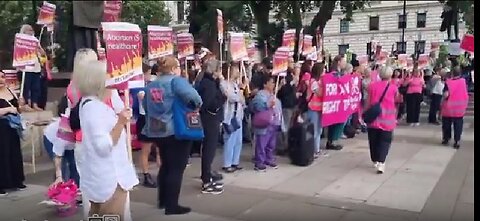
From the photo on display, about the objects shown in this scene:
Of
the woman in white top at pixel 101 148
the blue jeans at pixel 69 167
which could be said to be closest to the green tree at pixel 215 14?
the woman in white top at pixel 101 148

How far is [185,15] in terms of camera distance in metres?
2.89

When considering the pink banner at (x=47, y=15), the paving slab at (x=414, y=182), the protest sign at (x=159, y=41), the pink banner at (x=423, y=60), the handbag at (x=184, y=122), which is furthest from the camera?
the pink banner at (x=47, y=15)

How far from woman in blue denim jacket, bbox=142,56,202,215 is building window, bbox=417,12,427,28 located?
5.96 ft

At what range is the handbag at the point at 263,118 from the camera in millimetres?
5109

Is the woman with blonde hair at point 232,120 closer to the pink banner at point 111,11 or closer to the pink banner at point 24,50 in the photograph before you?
the pink banner at point 111,11

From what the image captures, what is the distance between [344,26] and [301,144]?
3059 millimetres

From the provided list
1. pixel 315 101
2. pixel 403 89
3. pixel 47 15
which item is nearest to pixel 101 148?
pixel 403 89

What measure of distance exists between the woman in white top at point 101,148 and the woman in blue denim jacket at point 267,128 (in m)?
2.61

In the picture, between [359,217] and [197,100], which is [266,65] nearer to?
[197,100]

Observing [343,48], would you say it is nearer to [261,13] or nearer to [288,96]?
[261,13]

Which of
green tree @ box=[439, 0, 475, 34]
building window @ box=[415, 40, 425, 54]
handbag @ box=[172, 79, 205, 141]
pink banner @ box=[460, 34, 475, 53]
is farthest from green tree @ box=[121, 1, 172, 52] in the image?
pink banner @ box=[460, 34, 475, 53]

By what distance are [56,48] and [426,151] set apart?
12.3 ft

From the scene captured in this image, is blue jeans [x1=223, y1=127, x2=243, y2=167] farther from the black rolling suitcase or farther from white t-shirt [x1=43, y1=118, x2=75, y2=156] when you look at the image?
white t-shirt [x1=43, y1=118, x2=75, y2=156]

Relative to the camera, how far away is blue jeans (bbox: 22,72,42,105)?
6547mm
